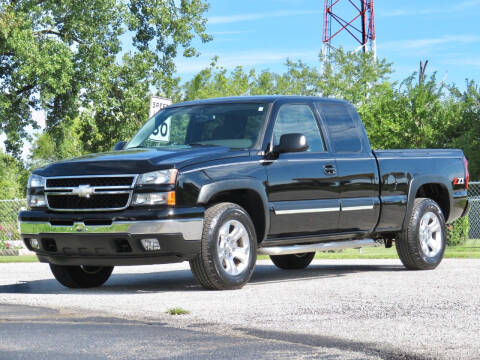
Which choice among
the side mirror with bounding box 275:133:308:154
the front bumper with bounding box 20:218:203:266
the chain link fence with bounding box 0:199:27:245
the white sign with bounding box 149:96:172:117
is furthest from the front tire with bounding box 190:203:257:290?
the chain link fence with bounding box 0:199:27:245

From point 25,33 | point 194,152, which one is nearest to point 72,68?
point 25,33

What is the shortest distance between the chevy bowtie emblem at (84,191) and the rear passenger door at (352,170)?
9.96 ft

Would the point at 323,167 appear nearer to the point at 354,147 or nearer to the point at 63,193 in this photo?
the point at 354,147

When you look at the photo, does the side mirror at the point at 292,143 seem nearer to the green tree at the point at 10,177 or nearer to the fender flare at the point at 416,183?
the fender flare at the point at 416,183

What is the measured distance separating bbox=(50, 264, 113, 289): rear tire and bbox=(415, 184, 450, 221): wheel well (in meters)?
4.49

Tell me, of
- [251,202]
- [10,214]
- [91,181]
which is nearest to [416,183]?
[251,202]

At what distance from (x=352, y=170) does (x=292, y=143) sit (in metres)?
1.35

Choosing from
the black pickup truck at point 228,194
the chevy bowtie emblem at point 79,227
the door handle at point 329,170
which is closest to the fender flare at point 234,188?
the black pickup truck at point 228,194

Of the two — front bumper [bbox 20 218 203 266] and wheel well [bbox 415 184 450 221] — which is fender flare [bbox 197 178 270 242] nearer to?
front bumper [bbox 20 218 203 266]

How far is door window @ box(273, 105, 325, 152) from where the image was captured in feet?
33.4

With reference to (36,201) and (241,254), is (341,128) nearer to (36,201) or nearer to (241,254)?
(241,254)

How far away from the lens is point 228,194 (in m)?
9.49

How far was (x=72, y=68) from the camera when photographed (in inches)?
1155

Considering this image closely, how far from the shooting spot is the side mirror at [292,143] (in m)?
9.56
